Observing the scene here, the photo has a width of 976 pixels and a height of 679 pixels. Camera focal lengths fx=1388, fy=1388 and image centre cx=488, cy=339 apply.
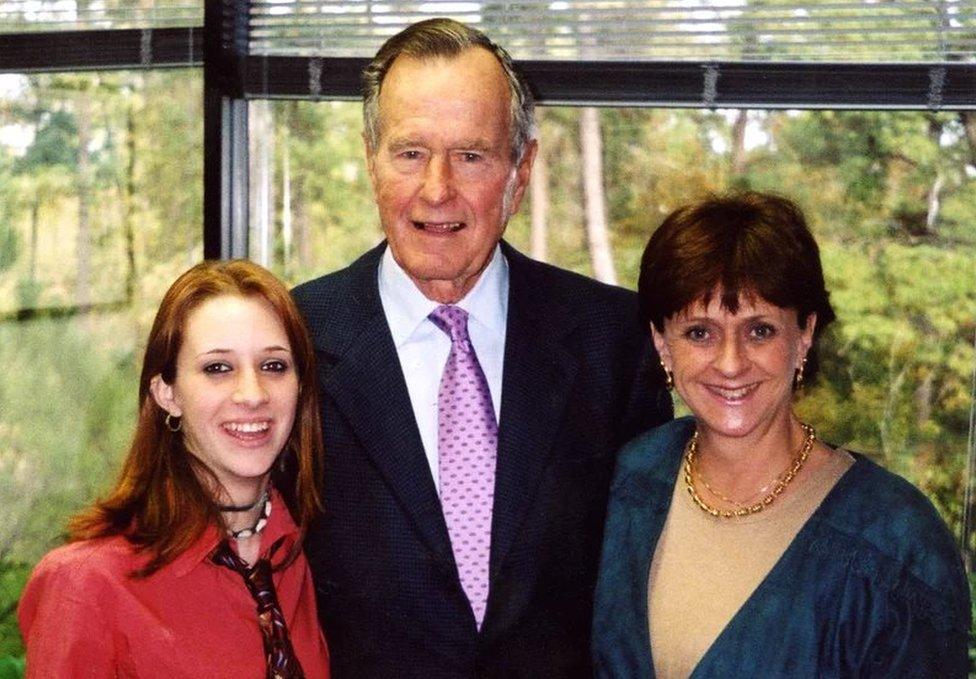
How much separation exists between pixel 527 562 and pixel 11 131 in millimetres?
2290

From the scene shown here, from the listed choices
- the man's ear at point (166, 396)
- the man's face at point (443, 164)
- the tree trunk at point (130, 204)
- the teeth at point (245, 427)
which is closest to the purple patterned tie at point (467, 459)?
the man's face at point (443, 164)

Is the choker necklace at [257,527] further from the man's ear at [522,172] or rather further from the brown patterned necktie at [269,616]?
the man's ear at [522,172]

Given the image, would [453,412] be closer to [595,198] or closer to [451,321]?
[451,321]

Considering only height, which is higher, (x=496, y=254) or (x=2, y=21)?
(x=2, y=21)

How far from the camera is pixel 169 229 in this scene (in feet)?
12.5

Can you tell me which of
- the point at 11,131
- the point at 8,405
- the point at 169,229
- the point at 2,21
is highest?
the point at 2,21

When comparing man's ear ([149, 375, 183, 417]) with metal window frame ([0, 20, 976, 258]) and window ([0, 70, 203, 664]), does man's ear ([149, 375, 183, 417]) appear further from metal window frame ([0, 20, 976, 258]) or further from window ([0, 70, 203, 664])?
window ([0, 70, 203, 664])

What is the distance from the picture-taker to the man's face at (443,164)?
2.26 meters

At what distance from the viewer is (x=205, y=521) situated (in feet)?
6.68

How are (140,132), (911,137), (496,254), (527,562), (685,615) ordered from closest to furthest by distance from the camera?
1. (685,615)
2. (527,562)
3. (496,254)
4. (911,137)
5. (140,132)

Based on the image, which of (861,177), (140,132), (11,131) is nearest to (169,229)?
(140,132)

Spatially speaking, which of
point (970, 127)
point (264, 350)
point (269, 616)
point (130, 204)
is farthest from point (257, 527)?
point (970, 127)

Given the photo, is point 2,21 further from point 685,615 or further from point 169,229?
point 685,615

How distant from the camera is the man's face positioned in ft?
7.41
